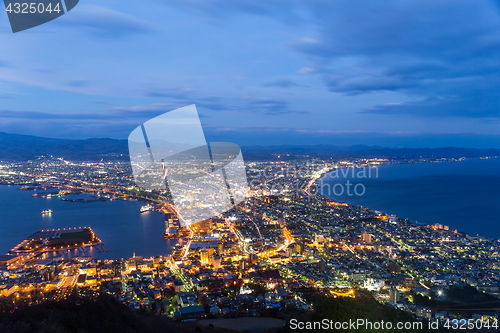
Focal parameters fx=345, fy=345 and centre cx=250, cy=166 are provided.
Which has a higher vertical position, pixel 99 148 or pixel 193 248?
pixel 99 148

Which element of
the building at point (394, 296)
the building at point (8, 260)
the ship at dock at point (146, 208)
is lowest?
the building at point (394, 296)

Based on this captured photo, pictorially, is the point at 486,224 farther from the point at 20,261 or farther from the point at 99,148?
the point at 99,148

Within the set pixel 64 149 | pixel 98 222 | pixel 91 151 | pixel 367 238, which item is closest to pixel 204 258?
pixel 367 238

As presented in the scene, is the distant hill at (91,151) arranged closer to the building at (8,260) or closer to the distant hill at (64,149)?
the distant hill at (64,149)

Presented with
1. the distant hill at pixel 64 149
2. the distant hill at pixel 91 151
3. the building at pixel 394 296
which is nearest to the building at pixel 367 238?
the building at pixel 394 296

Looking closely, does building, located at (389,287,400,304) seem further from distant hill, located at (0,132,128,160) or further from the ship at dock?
distant hill, located at (0,132,128,160)

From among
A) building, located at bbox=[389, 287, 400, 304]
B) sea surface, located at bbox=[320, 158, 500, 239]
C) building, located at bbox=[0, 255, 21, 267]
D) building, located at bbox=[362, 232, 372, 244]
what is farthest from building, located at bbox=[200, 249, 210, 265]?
sea surface, located at bbox=[320, 158, 500, 239]

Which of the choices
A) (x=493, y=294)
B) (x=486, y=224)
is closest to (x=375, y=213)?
(x=486, y=224)

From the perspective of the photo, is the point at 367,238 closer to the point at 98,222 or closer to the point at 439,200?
the point at 98,222
